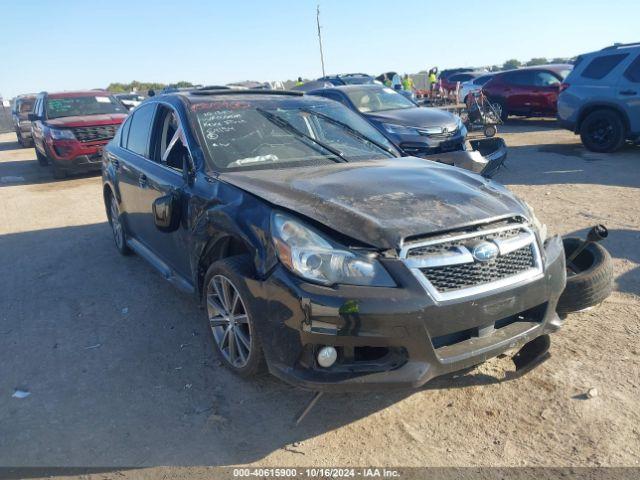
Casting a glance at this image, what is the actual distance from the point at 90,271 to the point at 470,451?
14.1ft

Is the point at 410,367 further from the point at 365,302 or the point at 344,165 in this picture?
the point at 344,165

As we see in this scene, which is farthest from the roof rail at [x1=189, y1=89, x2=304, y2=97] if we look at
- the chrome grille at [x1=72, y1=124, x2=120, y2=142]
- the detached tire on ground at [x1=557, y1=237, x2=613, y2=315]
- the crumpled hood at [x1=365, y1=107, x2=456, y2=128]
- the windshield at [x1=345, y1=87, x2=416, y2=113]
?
the chrome grille at [x1=72, y1=124, x2=120, y2=142]

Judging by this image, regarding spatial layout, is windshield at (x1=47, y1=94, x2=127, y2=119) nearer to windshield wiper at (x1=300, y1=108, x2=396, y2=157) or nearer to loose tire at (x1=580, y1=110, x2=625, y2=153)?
windshield wiper at (x1=300, y1=108, x2=396, y2=157)

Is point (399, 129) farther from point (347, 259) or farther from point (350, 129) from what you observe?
point (347, 259)

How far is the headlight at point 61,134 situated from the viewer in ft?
35.9

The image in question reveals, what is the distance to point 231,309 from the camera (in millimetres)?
3146

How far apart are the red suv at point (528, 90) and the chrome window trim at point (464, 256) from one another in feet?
47.8

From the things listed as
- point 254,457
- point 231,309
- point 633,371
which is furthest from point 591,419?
point 231,309

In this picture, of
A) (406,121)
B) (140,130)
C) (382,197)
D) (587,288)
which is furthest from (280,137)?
(406,121)

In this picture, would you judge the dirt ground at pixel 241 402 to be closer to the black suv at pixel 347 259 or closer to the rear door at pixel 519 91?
the black suv at pixel 347 259

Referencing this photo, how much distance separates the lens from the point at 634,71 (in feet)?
31.8

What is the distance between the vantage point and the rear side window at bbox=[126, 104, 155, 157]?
15.2ft

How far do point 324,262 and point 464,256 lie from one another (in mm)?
698

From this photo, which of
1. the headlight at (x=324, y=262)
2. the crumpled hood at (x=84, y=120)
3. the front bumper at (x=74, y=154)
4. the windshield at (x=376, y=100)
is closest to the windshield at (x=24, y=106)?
the crumpled hood at (x=84, y=120)
